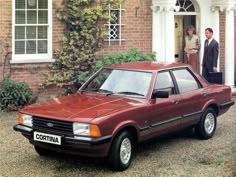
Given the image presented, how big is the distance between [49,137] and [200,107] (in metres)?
3.22

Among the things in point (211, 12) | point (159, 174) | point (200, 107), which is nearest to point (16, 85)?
point (200, 107)

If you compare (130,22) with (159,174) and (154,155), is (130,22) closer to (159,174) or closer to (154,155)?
(154,155)

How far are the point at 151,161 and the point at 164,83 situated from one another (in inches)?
56.1

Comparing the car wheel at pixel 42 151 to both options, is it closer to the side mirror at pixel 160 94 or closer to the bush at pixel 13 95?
the side mirror at pixel 160 94

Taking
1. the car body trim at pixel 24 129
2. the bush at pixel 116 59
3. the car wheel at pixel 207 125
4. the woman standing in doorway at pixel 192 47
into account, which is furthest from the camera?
the woman standing in doorway at pixel 192 47

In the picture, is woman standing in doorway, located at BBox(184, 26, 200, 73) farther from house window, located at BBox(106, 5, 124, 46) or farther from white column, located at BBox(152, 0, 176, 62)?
house window, located at BBox(106, 5, 124, 46)

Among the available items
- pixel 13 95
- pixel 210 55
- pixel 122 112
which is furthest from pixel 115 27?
pixel 122 112

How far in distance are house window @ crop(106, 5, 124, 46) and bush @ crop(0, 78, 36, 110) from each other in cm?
317

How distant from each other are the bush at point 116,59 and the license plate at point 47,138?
594 cm

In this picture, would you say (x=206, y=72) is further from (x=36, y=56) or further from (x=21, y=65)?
(x=21, y=65)

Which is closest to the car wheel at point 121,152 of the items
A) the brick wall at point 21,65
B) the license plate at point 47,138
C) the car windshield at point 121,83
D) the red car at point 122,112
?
the red car at point 122,112

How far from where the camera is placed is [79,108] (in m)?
7.00

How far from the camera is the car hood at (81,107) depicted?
6.70 meters

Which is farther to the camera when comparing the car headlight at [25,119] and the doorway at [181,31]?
the doorway at [181,31]
